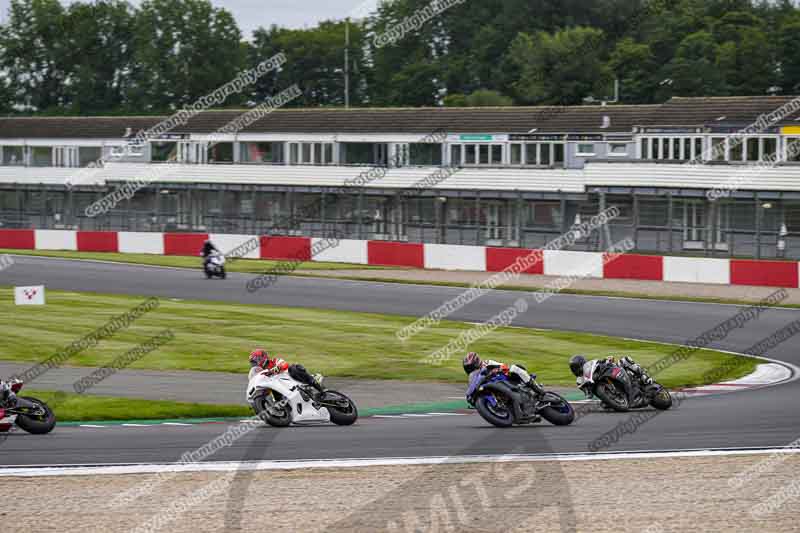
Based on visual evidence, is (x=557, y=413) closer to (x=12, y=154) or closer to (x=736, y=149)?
(x=736, y=149)

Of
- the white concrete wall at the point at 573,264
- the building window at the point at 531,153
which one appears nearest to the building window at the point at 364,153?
the building window at the point at 531,153

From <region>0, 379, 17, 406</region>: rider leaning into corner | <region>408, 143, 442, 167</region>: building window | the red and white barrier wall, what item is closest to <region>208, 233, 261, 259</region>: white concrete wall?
the red and white barrier wall

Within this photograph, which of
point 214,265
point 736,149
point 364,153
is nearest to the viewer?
point 214,265

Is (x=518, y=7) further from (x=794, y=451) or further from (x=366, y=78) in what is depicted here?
(x=794, y=451)

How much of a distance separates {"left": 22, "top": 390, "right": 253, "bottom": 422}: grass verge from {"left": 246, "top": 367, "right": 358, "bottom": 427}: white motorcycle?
5.51ft

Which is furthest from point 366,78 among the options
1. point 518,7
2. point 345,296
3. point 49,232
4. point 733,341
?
point 733,341

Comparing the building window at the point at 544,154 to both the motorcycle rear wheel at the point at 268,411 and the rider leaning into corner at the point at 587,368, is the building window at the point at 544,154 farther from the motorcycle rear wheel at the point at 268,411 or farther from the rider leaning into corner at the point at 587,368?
the motorcycle rear wheel at the point at 268,411

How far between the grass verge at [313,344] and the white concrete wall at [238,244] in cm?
1730

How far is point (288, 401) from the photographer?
17094 millimetres

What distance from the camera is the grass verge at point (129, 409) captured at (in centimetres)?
1844

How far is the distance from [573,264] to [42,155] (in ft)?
155

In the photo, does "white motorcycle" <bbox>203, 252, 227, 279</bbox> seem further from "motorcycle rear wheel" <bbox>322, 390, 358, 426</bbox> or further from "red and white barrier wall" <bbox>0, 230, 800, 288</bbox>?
"motorcycle rear wheel" <bbox>322, 390, 358, 426</bbox>

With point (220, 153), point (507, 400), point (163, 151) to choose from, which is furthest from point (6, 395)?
point (163, 151)

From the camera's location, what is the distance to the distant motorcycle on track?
16.4 metres
